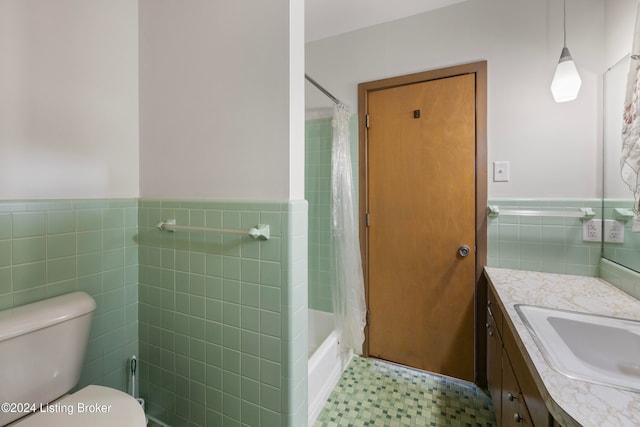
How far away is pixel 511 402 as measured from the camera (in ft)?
3.25

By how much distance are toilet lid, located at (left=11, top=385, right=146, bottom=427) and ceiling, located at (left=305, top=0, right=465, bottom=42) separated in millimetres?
2320

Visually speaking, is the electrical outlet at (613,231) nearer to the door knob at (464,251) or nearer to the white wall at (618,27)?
the door knob at (464,251)

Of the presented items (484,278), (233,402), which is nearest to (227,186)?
(233,402)

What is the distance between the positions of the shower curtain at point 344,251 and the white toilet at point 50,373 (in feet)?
4.07

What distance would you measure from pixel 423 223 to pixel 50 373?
1970 mm

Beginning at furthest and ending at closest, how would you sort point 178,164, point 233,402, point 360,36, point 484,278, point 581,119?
point 360,36
point 484,278
point 581,119
point 178,164
point 233,402

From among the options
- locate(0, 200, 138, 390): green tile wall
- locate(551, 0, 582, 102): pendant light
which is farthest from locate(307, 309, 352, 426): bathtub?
locate(551, 0, 582, 102): pendant light

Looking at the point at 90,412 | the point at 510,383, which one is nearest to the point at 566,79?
the point at 510,383

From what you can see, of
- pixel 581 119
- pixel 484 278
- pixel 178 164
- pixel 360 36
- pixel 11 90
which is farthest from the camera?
pixel 360 36

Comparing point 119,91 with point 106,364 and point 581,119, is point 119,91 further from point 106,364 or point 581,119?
point 581,119

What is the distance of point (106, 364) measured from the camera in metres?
1.27

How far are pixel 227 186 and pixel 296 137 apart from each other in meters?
0.37

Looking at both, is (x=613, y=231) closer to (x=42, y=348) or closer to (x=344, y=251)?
(x=344, y=251)

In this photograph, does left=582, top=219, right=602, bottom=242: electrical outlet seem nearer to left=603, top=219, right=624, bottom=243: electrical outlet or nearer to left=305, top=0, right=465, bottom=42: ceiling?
left=603, top=219, right=624, bottom=243: electrical outlet
